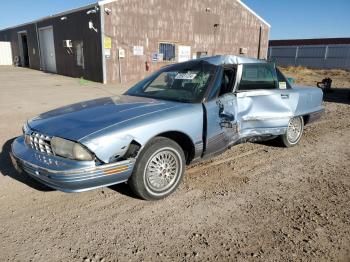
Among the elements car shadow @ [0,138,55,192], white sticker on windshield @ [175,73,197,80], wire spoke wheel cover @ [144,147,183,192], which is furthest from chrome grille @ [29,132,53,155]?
white sticker on windshield @ [175,73,197,80]

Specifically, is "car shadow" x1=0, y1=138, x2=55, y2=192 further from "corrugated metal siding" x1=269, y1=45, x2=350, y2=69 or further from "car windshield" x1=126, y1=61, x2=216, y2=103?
"corrugated metal siding" x1=269, y1=45, x2=350, y2=69

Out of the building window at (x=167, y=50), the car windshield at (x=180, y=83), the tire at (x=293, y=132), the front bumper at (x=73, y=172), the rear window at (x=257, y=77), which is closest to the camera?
the front bumper at (x=73, y=172)

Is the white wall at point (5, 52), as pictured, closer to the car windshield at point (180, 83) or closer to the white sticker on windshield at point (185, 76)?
the car windshield at point (180, 83)

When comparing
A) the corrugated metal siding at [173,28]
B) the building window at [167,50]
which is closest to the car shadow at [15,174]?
the corrugated metal siding at [173,28]

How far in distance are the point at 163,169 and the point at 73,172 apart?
1034 millimetres

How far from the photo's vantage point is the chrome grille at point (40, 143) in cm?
322

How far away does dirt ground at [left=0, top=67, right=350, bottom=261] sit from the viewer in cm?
272

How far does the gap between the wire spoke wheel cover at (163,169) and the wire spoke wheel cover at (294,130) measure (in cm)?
262

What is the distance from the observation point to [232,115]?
4324 millimetres

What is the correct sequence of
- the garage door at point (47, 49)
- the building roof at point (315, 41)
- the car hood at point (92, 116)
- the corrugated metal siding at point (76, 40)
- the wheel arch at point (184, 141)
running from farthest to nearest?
the building roof at point (315, 41), the garage door at point (47, 49), the corrugated metal siding at point (76, 40), the wheel arch at point (184, 141), the car hood at point (92, 116)

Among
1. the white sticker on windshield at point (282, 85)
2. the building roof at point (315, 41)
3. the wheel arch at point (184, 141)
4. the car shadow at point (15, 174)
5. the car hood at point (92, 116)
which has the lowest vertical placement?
the car shadow at point (15, 174)

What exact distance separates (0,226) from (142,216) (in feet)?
4.52

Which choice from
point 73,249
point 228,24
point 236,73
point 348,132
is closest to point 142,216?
point 73,249

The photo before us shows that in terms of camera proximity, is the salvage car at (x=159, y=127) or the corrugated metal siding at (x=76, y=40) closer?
the salvage car at (x=159, y=127)
